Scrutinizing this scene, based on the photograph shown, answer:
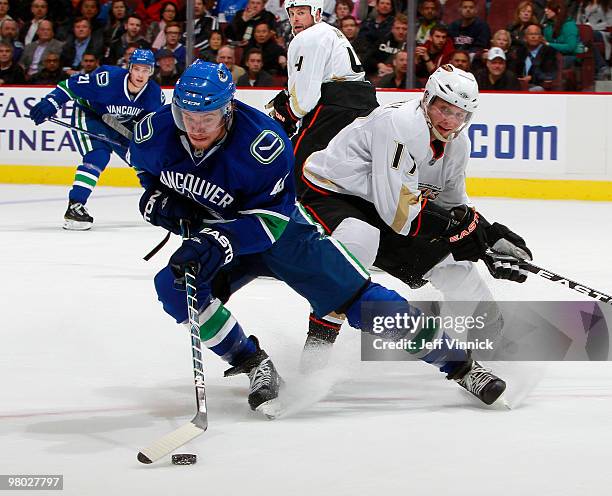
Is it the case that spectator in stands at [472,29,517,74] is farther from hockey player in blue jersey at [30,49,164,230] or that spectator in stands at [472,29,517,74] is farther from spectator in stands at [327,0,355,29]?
hockey player in blue jersey at [30,49,164,230]

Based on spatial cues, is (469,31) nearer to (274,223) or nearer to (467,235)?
(467,235)

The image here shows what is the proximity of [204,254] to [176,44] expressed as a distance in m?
6.92

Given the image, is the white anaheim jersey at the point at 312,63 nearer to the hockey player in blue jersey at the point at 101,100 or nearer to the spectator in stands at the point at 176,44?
the hockey player in blue jersey at the point at 101,100

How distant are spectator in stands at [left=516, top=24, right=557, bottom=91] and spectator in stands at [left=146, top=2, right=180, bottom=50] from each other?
2.78m

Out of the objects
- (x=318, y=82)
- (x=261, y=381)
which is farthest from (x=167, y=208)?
(x=318, y=82)

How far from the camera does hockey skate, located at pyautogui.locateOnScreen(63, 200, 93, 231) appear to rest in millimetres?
7023

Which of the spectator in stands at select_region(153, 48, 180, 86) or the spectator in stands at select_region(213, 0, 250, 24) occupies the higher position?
the spectator in stands at select_region(213, 0, 250, 24)

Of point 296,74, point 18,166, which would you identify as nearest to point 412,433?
point 296,74

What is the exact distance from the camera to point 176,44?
9.62 meters

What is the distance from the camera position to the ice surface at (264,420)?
8.34 ft

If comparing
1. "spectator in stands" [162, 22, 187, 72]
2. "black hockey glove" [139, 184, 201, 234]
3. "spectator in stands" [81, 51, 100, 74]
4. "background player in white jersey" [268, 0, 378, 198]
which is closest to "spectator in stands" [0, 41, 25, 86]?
"spectator in stands" [81, 51, 100, 74]

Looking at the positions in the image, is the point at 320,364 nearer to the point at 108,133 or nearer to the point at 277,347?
the point at 277,347

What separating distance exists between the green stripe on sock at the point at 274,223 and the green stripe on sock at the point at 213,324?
0.28 metres

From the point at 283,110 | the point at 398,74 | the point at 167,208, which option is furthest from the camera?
the point at 398,74
